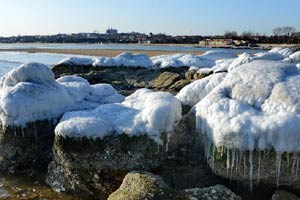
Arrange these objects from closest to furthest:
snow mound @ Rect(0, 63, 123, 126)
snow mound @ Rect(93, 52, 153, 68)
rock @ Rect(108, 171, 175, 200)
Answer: rock @ Rect(108, 171, 175, 200) → snow mound @ Rect(0, 63, 123, 126) → snow mound @ Rect(93, 52, 153, 68)

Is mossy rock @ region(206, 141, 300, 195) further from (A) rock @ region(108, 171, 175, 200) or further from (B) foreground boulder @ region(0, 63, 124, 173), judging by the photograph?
(B) foreground boulder @ region(0, 63, 124, 173)

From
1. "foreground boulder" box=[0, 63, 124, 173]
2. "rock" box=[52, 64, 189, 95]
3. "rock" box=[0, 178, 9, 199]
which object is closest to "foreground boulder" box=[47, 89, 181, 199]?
"rock" box=[0, 178, 9, 199]

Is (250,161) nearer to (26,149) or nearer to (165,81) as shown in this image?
(26,149)

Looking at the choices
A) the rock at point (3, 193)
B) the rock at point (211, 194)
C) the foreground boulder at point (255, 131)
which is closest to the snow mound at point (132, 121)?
the foreground boulder at point (255, 131)

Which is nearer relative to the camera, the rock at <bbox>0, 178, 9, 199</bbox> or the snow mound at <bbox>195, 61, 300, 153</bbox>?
the snow mound at <bbox>195, 61, 300, 153</bbox>

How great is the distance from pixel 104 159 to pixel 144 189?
5.19 ft

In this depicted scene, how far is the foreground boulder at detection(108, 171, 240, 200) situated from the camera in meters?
6.22

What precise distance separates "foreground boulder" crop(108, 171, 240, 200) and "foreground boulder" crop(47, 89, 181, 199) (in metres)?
0.90

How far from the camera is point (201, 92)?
9.23 meters

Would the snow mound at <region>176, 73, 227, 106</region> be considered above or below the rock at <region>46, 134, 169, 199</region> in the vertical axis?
above

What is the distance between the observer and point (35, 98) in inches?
366

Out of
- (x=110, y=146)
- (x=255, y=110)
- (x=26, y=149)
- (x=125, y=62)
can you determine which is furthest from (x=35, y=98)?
(x=125, y=62)

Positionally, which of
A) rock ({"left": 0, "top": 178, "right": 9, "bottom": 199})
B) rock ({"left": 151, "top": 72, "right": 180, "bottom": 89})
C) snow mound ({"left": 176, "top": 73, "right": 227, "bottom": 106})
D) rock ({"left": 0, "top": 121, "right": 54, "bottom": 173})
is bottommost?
rock ({"left": 0, "top": 178, "right": 9, "bottom": 199})

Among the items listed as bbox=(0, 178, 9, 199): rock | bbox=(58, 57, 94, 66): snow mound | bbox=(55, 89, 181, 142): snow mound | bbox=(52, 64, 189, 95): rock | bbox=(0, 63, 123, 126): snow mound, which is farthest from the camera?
bbox=(58, 57, 94, 66): snow mound
